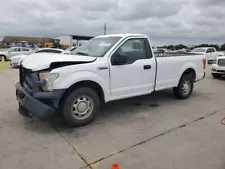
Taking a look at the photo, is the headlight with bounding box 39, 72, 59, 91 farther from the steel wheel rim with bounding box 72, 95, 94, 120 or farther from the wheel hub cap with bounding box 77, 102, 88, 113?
the wheel hub cap with bounding box 77, 102, 88, 113

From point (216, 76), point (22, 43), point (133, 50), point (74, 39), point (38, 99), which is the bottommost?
point (216, 76)

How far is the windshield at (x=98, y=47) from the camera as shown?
455 cm

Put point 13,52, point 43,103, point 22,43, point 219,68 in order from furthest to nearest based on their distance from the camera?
point 22,43 → point 13,52 → point 219,68 → point 43,103

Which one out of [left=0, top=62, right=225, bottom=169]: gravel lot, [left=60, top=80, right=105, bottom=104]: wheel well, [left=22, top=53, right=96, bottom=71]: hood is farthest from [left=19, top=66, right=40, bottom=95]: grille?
[left=0, top=62, right=225, bottom=169]: gravel lot

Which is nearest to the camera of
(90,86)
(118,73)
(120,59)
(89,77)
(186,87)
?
(89,77)

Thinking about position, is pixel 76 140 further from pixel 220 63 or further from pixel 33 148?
pixel 220 63

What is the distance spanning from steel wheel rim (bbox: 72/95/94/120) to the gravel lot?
244 mm

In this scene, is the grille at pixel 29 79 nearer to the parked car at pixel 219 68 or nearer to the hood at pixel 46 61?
the hood at pixel 46 61

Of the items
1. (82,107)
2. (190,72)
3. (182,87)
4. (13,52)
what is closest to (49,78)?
(82,107)

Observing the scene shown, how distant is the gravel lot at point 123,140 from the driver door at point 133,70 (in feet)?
1.94

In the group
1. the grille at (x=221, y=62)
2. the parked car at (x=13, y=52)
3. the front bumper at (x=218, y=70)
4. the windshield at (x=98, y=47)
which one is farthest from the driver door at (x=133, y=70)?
the parked car at (x=13, y=52)

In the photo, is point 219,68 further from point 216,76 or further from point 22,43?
point 22,43

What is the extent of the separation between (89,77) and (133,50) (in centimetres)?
145

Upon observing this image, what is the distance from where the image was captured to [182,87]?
631 cm
